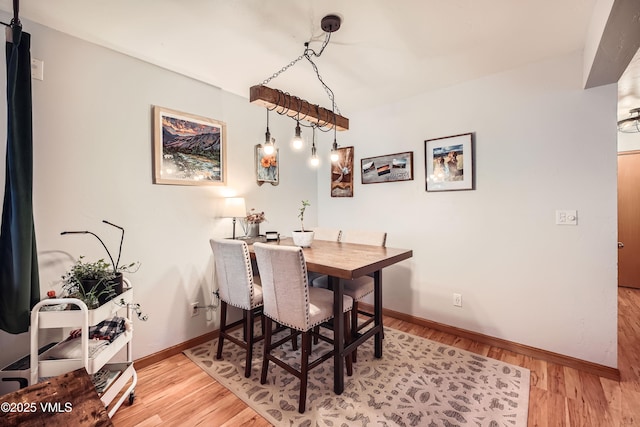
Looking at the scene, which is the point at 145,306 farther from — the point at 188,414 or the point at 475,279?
the point at 475,279

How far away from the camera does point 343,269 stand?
1.71 meters

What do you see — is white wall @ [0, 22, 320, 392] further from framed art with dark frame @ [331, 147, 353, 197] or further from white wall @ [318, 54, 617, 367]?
white wall @ [318, 54, 617, 367]

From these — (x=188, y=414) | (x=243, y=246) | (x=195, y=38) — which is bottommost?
(x=188, y=414)

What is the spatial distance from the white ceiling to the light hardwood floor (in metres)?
2.43

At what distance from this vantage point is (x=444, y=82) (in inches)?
106

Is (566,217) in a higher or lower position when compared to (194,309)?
higher

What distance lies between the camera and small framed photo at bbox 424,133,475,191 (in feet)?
8.73

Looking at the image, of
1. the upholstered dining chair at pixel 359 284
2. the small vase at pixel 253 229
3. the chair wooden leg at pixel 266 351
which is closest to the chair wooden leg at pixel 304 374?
the chair wooden leg at pixel 266 351

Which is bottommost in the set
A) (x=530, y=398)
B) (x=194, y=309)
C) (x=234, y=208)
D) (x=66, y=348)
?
(x=530, y=398)

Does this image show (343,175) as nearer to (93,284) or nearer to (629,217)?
(93,284)

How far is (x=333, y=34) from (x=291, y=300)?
1793 millimetres

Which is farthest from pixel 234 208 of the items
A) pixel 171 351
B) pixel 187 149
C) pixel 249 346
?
pixel 171 351

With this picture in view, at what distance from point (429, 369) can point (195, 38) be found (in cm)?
297

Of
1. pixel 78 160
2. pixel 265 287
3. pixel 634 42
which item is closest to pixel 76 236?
pixel 78 160
